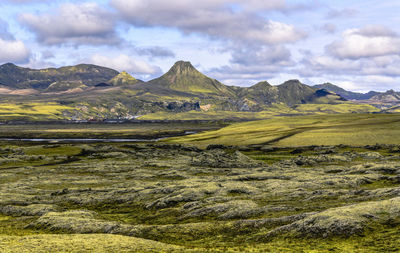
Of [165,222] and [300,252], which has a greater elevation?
[300,252]

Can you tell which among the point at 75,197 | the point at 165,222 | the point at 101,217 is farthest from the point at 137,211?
the point at 75,197

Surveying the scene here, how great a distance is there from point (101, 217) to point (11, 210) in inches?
728

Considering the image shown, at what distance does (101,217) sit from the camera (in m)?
58.8

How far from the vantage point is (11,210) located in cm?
6519

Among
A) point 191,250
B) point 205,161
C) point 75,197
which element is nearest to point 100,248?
point 191,250

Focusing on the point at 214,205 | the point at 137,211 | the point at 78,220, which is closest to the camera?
the point at 78,220

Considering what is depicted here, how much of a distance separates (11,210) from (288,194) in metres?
48.3

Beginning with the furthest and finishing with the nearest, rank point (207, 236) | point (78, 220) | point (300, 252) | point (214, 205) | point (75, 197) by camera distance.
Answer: point (75, 197), point (214, 205), point (78, 220), point (207, 236), point (300, 252)

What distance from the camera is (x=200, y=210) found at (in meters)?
56.8

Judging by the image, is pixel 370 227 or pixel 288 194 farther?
pixel 288 194

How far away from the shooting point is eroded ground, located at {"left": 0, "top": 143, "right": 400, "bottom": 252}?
36.9m

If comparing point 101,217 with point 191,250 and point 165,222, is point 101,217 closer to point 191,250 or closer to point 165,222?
point 165,222

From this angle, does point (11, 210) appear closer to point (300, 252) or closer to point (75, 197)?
point (75, 197)

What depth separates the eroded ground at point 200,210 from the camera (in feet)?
121
